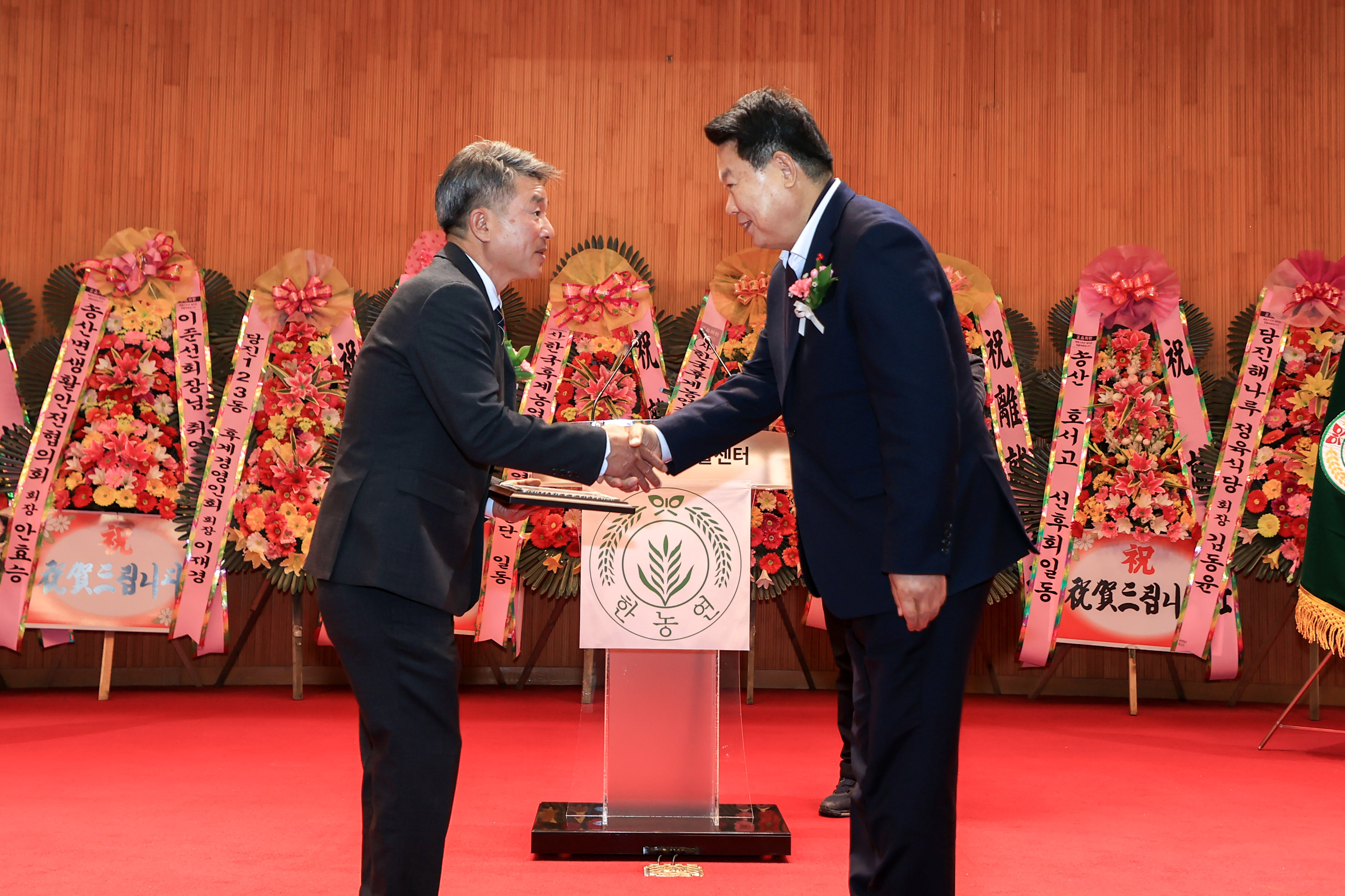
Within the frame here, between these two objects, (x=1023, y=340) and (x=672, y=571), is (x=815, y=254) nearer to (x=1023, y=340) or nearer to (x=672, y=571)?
(x=672, y=571)

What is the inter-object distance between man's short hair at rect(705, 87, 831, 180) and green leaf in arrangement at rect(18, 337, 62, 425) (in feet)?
13.1

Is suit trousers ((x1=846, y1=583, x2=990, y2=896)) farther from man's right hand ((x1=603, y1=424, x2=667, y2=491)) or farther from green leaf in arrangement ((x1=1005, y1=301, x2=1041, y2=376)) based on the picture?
green leaf in arrangement ((x1=1005, y1=301, x2=1041, y2=376))

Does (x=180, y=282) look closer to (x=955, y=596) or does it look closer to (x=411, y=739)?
(x=411, y=739)

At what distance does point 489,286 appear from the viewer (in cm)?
215

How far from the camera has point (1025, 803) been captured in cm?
337

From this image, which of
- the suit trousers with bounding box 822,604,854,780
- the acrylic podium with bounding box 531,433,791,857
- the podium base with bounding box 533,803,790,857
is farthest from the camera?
the suit trousers with bounding box 822,604,854,780

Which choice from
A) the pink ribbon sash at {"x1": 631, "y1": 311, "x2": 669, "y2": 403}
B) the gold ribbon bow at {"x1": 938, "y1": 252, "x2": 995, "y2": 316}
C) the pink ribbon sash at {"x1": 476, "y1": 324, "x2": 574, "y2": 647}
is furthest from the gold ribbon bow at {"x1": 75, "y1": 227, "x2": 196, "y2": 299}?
the gold ribbon bow at {"x1": 938, "y1": 252, "x2": 995, "y2": 316}

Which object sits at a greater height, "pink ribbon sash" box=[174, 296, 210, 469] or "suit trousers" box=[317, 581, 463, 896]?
"pink ribbon sash" box=[174, 296, 210, 469]

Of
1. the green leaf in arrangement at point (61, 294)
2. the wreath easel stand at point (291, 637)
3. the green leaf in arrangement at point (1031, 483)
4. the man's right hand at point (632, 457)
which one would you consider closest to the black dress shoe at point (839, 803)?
the man's right hand at point (632, 457)

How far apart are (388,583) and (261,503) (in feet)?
10.5

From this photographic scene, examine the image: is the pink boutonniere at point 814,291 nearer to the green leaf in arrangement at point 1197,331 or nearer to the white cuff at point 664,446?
the white cuff at point 664,446

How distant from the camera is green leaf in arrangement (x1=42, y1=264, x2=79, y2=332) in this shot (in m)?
5.05

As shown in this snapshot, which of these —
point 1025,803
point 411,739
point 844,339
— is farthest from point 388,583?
point 1025,803

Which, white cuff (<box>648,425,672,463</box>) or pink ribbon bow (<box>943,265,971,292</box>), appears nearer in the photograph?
white cuff (<box>648,425,672,463</box>)
